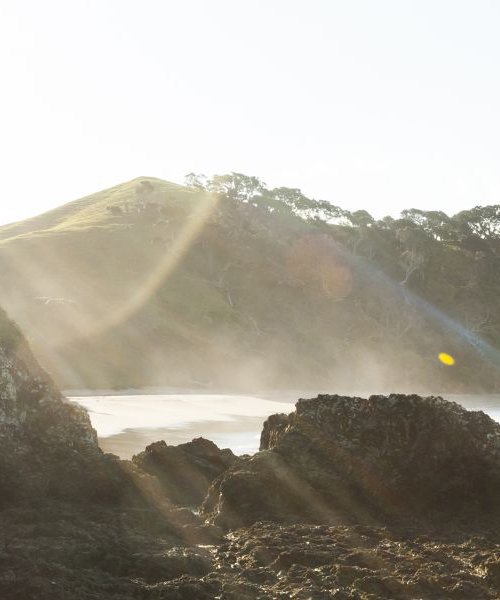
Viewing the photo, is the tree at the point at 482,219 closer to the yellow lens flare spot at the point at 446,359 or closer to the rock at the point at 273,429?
the yellow lens flare spot at the point at 446,359

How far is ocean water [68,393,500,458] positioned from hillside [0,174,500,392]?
44.5ft

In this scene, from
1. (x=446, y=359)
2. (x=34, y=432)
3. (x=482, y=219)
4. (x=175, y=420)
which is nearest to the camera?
(x=34, y=432)

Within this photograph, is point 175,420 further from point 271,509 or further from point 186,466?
point 271,509

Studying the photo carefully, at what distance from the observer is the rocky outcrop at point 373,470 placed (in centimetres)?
1116

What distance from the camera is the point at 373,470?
1160 cm

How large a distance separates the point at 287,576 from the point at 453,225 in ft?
452

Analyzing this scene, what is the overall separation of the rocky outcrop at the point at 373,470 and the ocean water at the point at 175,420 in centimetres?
1049

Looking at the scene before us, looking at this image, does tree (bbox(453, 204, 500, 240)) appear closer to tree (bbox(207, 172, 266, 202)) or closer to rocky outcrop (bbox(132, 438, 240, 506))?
tree (bbox(207, 172, 266, 202))

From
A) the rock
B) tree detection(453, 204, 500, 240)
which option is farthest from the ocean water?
tree detection(453, 204, 500, 240)

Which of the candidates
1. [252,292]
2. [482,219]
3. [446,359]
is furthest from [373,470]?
[482,219]

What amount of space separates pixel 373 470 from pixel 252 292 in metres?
89.9

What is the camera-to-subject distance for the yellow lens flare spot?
321 ft

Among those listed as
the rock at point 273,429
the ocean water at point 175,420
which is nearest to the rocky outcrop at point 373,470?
the rock at point 273,429

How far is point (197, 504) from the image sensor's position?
42.3 feet
